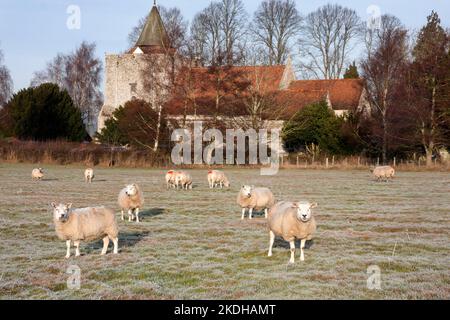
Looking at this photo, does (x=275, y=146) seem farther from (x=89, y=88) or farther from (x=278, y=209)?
(x=89, y=88)

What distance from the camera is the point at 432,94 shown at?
1980 inches

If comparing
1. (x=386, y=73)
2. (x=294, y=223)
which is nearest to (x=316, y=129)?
(x=386, y=73)

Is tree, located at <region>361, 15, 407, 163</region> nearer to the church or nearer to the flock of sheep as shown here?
the church

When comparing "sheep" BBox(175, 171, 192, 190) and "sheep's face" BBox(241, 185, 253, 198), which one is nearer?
"sheep's face" BBox(241, 185, 253, 198)

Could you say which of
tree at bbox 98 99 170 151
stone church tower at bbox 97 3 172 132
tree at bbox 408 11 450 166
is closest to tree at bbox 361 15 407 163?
tree at bbox 408 11 450 166

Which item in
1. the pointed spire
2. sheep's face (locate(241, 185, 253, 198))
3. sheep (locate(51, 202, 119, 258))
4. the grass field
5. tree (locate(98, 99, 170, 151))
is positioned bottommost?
the grass field

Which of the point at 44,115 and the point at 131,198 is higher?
the point at 44,115

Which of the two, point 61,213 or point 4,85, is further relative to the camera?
point 4,85

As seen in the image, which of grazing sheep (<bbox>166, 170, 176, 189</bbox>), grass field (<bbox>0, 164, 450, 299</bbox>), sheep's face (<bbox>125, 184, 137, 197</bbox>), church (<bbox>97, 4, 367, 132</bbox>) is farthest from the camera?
church (<bbox>97, 4, 367, 132</bbox>)

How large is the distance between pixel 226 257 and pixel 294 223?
142cm

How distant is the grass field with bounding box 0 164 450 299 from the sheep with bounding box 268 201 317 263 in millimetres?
424

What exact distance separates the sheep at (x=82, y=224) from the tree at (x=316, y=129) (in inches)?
1725

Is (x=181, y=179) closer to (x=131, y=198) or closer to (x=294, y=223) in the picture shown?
(x=131, y=198)

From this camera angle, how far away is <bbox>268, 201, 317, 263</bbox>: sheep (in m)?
10.1
